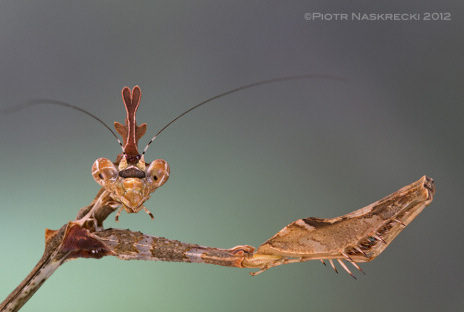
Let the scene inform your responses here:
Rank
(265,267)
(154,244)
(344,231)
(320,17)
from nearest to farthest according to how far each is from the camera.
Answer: (344,231), (265,267), (154,244), (320,17)

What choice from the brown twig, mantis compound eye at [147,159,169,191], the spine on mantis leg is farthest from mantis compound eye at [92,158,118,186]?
the spine on mantis leg

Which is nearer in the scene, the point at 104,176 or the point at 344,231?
the point at 344,231

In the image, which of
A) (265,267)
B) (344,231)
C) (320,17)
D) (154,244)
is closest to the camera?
(344,231)

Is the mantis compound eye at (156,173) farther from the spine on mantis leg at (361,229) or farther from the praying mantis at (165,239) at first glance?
the spine on mantis leg at (361,229)

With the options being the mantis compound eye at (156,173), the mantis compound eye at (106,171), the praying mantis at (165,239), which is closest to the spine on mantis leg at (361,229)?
the praying mantis at (165,239)

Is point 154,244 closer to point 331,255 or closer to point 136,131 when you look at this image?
point 136,131

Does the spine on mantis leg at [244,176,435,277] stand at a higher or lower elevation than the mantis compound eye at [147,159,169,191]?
lower

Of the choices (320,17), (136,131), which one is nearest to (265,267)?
(136,131)

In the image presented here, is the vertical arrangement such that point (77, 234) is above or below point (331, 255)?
above

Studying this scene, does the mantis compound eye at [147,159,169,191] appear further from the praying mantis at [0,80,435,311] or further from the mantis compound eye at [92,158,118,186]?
the mantis compound eye at [92,158,118,186]
